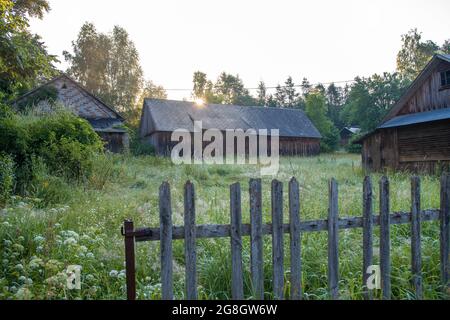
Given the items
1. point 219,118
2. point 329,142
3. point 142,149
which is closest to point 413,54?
point 329,142

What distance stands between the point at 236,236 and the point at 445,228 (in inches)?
88.5

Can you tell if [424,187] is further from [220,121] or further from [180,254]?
[220,121]

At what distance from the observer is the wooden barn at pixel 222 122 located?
27.6 metres

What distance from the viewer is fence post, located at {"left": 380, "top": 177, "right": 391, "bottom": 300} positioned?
9.78 feet

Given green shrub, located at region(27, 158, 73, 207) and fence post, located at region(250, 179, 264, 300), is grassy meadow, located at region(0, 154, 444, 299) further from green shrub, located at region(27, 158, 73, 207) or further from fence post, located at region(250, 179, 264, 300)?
green shrub, located at region(27, 158, 73, 207)

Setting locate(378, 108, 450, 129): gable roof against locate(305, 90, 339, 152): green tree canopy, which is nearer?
locate(378, 108, 450, 129): gable roof

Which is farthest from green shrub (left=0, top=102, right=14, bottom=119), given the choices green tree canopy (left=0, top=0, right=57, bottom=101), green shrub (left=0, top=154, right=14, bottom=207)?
green shrub (left=0, top=154, right=14, bottom=207)

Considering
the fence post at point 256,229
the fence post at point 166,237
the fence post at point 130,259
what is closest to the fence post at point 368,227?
the fence post at point 256,229

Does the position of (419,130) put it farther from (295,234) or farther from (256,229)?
(256,229)

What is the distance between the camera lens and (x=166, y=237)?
2.49 meters

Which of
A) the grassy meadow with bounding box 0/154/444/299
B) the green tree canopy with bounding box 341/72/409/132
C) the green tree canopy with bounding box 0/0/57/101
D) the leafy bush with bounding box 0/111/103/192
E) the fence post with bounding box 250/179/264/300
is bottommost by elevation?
the grassy meadow with bounding box 0/154/444/299

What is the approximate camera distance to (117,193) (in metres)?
8.45

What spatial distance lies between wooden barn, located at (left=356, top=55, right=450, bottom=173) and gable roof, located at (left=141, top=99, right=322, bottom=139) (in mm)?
15237

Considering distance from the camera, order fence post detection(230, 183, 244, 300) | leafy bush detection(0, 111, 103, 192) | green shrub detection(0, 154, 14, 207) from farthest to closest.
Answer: leafy bush detection(0, 111, 103, 192) → green shrub detection(0, 154, 14, 207) → fence post detection(230, 183, 244, 300)
